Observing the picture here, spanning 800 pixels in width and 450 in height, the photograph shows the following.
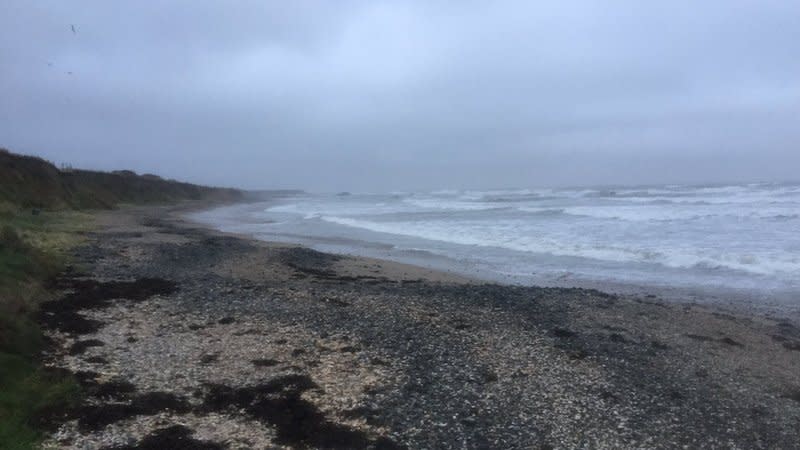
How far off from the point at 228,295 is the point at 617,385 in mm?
9544

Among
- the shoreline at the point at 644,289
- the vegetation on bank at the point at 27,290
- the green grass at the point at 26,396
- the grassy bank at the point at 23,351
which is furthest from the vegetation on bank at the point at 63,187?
the green grass at the point at 26,396

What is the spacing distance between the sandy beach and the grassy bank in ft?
1.00

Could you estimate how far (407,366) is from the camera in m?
10.6

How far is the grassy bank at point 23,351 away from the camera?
7410mm

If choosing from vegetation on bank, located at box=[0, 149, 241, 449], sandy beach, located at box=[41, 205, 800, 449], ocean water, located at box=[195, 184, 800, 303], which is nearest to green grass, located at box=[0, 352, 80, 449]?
vegetation on bank, located at box=[0, 149, 241, 449]

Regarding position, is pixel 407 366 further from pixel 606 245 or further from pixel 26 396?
pixel 606 245

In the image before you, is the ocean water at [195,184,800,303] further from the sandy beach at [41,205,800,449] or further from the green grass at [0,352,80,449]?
the green grass at [0,352,80,449]

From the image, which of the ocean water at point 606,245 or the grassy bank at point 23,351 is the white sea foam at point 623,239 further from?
the grassy bank at point 23,351

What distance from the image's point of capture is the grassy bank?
741 centimetres

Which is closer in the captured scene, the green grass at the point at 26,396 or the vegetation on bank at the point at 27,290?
the green grass at the point at 26,396

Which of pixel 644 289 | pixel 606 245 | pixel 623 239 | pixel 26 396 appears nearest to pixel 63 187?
pixel 606 245

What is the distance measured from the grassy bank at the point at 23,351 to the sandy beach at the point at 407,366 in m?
0.31

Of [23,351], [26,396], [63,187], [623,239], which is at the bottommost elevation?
[26,396]

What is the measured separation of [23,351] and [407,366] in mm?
6168
